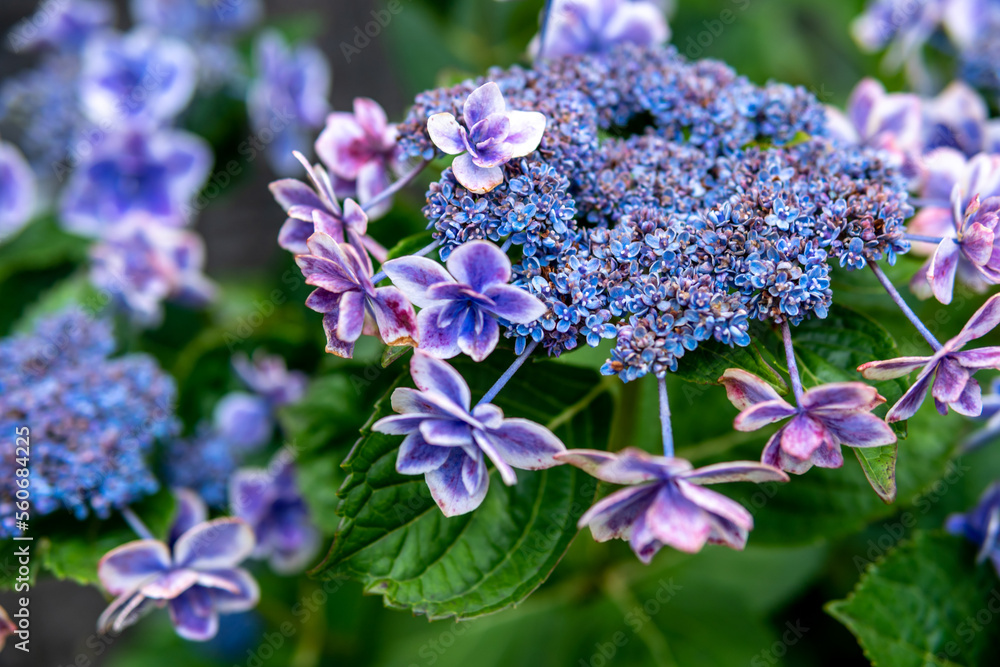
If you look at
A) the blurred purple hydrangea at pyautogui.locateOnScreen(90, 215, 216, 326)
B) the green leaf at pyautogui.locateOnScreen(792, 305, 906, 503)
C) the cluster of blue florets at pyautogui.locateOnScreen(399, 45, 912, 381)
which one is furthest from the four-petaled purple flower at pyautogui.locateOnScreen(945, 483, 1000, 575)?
the blurred purple hydrangea at pyautogui.locateOnScreen(90, 215, 216, 326)

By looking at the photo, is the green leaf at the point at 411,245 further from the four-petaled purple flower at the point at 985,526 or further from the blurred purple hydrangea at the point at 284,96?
the blurred purple hydrangea at the point at 284,96

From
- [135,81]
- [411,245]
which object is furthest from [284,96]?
[411,245]

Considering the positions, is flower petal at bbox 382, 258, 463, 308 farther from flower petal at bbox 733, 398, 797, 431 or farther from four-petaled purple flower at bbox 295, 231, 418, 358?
flower petal at bbox 733, 398, 797, 431

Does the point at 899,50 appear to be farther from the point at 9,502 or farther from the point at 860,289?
the point at 9,502

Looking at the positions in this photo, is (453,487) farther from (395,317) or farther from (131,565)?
(131,565)

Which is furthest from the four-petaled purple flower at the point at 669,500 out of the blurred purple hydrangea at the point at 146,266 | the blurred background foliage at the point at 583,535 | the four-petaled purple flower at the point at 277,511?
the blurred purple hydrangea at the point at 146,266
